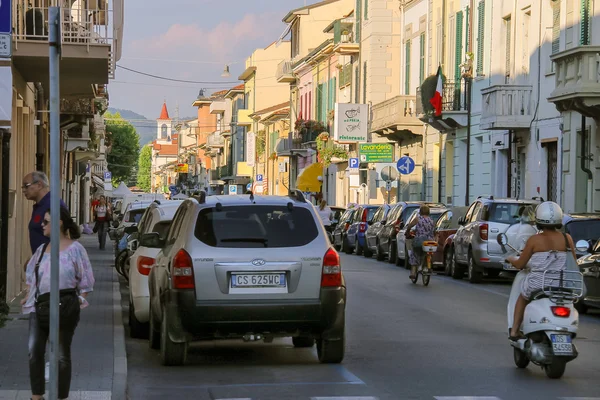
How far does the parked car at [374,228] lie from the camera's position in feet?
120

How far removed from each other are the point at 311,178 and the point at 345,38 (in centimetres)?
→ 1048

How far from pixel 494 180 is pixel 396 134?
1407cm

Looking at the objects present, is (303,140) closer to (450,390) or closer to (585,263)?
(585,263)

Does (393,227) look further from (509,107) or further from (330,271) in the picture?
(330,271)

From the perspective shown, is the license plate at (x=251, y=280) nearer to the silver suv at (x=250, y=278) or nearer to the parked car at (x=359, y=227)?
the silver suv at (x=250, y=278)

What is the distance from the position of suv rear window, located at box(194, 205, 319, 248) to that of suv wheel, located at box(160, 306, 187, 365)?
2.82ft

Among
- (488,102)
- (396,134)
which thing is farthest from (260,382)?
(396,134)

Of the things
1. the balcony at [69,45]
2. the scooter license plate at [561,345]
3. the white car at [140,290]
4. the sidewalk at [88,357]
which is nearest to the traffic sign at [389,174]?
the balcony at [69,45]

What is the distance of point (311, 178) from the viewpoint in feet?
236

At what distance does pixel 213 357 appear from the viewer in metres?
13.4

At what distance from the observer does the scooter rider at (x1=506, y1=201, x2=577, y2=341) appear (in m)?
12.0

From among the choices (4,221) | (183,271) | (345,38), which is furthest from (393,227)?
(345,38)

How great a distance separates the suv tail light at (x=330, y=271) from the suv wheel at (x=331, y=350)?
574 mm

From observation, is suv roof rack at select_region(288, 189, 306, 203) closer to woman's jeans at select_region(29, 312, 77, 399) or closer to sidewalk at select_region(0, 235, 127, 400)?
sidewalk at select_region(0, 235, 127, 400)
